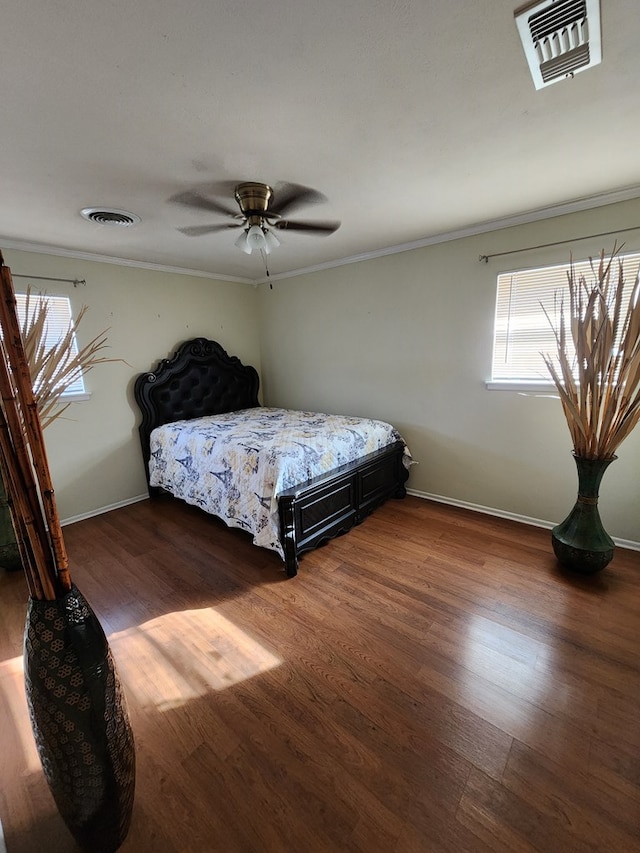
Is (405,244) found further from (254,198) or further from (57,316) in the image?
(57,316)

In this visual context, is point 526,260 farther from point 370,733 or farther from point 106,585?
point 106,585

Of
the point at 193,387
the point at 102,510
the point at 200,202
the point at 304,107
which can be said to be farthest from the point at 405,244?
the point at 102,510

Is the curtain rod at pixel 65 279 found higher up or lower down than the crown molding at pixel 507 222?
lower down

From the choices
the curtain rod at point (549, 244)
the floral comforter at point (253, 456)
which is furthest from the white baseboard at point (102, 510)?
the curtain rod at point (549, 244)

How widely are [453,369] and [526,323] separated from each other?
→ 62cm

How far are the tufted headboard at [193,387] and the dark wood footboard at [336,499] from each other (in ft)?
6.42

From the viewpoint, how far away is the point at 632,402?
6.39ft

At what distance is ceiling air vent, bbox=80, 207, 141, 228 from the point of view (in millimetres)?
2119

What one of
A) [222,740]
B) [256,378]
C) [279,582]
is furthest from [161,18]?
[256,378]

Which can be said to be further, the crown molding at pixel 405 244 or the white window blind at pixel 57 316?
the white window blind at pixel 57 316

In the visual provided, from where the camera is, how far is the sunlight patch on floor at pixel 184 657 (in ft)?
4.95

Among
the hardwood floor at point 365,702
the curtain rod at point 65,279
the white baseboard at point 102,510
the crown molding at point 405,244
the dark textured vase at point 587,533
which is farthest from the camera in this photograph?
the white baseboard at point 102,510

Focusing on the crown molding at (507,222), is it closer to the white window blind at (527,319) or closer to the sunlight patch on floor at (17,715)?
the white window blind at (527,319)

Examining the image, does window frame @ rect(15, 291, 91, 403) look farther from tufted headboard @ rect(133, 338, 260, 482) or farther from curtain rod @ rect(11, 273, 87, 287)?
tufted headboard @ rect(133, 338, 260, 482)
